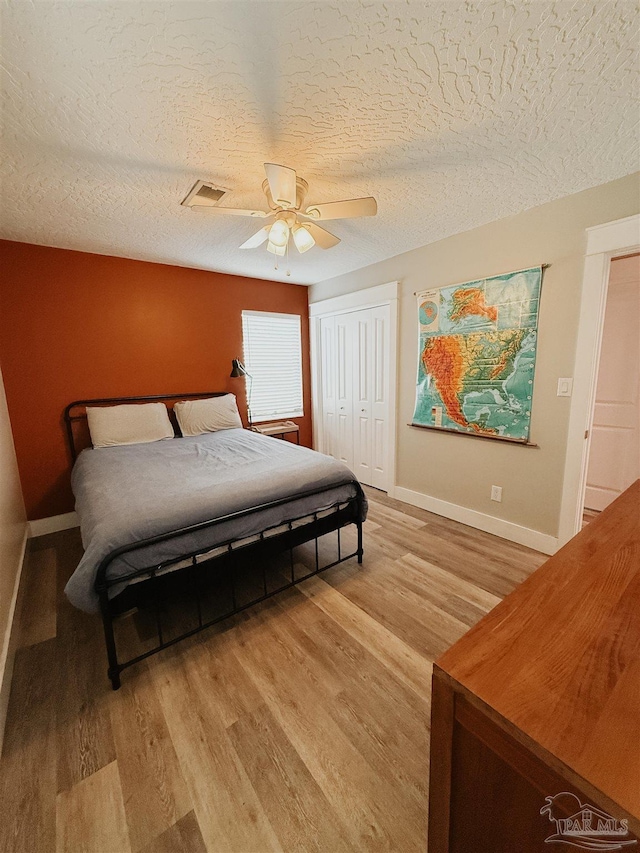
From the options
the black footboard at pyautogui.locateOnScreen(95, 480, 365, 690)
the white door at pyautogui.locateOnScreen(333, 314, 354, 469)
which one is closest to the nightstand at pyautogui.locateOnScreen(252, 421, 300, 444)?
the white door at pyautogui.locateOnScreen(333, 314, 354, 469)

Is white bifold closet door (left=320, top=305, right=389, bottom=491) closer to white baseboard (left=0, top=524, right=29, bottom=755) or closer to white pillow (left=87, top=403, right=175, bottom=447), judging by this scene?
white pillow (left=87, top=403, right=175, bottom=447)

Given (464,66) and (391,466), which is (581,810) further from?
(391,466)

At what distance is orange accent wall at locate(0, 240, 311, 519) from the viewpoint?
2785mm

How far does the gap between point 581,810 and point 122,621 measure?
2172 millimetres

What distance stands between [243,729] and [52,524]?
271 centimetres

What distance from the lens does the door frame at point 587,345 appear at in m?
2.00

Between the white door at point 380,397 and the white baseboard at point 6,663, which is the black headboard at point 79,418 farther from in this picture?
the white door at point 380,397

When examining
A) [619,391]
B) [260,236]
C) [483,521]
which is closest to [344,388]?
[483,521]

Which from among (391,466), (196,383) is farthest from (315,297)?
(391,466)

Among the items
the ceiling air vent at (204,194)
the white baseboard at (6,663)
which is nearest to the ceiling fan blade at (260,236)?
the ceiling air vent at (204,194)

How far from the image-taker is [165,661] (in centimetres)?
165

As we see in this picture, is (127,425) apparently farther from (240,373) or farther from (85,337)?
(240,373)

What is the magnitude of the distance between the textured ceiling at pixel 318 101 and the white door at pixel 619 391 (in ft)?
4.35

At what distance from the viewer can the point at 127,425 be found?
3.01 metres
